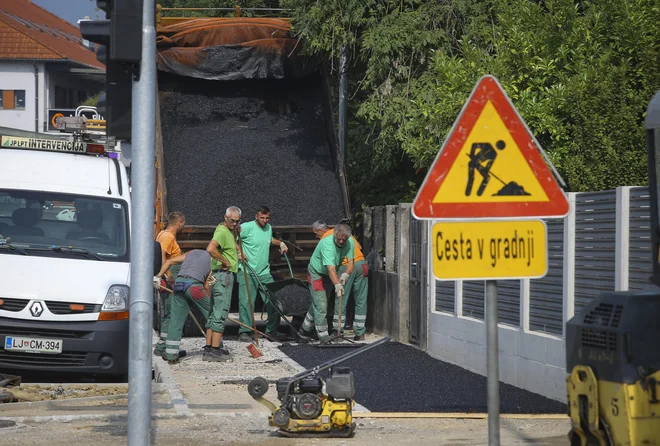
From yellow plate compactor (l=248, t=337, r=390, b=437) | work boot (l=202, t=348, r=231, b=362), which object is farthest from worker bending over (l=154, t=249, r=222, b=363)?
yellow plate compactor (l=248, t=337, r=390, b=437)

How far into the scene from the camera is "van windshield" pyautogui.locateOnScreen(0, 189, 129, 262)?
12.1 m

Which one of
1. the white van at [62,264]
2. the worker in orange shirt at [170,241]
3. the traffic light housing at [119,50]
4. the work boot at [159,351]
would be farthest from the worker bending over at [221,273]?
the traffic light housing at [119,50]

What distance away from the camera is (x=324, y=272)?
53.2 feet

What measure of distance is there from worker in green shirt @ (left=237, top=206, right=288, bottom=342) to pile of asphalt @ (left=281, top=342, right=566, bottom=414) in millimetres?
1221

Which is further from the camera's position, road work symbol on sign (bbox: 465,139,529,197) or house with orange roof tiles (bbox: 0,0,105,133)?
house with orange roof tiles (bbox: 0,0,105,133)

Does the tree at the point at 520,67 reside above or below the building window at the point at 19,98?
below

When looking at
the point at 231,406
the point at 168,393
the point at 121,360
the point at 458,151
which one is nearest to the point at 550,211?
the point at 458,151

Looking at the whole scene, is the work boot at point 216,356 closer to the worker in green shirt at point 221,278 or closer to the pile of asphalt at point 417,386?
the worker in green shirt at point 221,278

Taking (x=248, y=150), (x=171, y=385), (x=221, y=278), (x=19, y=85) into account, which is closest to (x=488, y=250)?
(x=171, y=385)

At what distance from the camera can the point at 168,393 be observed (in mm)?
10703

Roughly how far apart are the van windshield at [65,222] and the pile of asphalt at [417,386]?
8.68 ft

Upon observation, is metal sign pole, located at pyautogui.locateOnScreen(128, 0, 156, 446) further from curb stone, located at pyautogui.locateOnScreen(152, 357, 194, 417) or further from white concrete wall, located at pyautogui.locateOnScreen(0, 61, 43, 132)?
white concrete wall, located at pyautogui.locateOnScreen(0, 61, 43, 132)

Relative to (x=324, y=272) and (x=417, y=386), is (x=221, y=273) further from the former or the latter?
(x=417, y=386)

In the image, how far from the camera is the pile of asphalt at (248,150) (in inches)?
682
